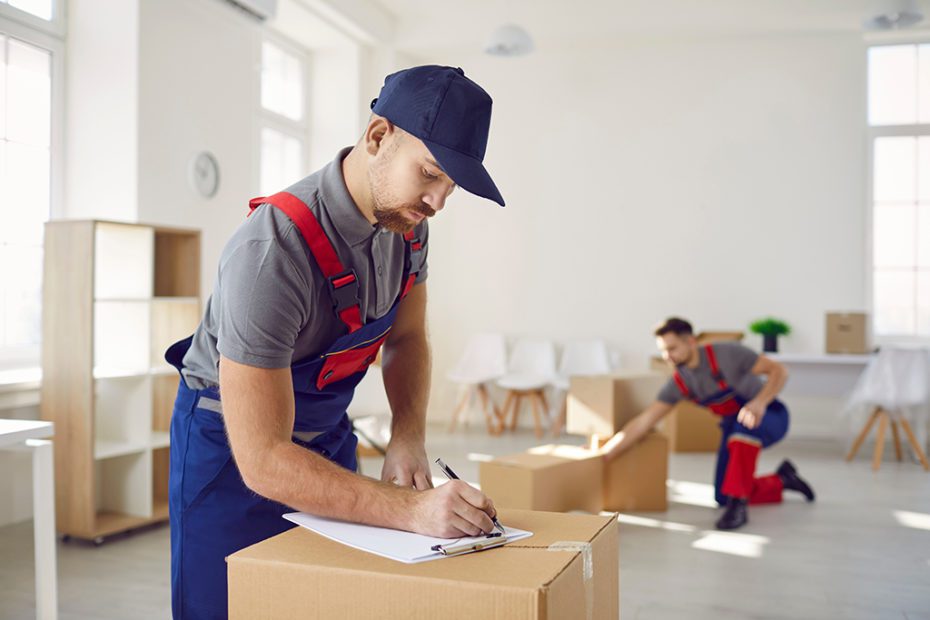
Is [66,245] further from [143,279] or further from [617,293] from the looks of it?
[617,293]

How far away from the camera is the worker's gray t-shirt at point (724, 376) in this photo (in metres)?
4.56

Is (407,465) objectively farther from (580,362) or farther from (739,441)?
(580,362)

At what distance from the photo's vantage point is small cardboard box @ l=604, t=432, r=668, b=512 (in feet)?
15.0

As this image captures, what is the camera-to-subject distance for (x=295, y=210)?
1.25 m

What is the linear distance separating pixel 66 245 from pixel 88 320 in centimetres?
38

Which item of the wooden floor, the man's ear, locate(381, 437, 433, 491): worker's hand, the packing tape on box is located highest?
the man's ear

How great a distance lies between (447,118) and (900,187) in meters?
7.12

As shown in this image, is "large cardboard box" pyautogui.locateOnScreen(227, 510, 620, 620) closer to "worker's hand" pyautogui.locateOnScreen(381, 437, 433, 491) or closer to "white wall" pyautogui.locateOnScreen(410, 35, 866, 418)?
"worker's hand" pyautogui.locateOnScreen(381, 437, 433, 491)

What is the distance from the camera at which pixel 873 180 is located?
23.8 feet

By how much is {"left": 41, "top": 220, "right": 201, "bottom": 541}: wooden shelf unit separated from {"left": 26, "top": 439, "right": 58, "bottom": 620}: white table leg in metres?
1.21

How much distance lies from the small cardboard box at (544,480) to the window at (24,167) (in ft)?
8.48

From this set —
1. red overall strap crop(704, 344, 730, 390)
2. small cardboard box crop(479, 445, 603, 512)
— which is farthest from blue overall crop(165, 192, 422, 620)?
red overall strap crop(704, 344, 730, 390)

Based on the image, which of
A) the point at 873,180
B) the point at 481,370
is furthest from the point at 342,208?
the point at 873,180

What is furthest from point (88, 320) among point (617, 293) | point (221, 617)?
point (617, 293)
